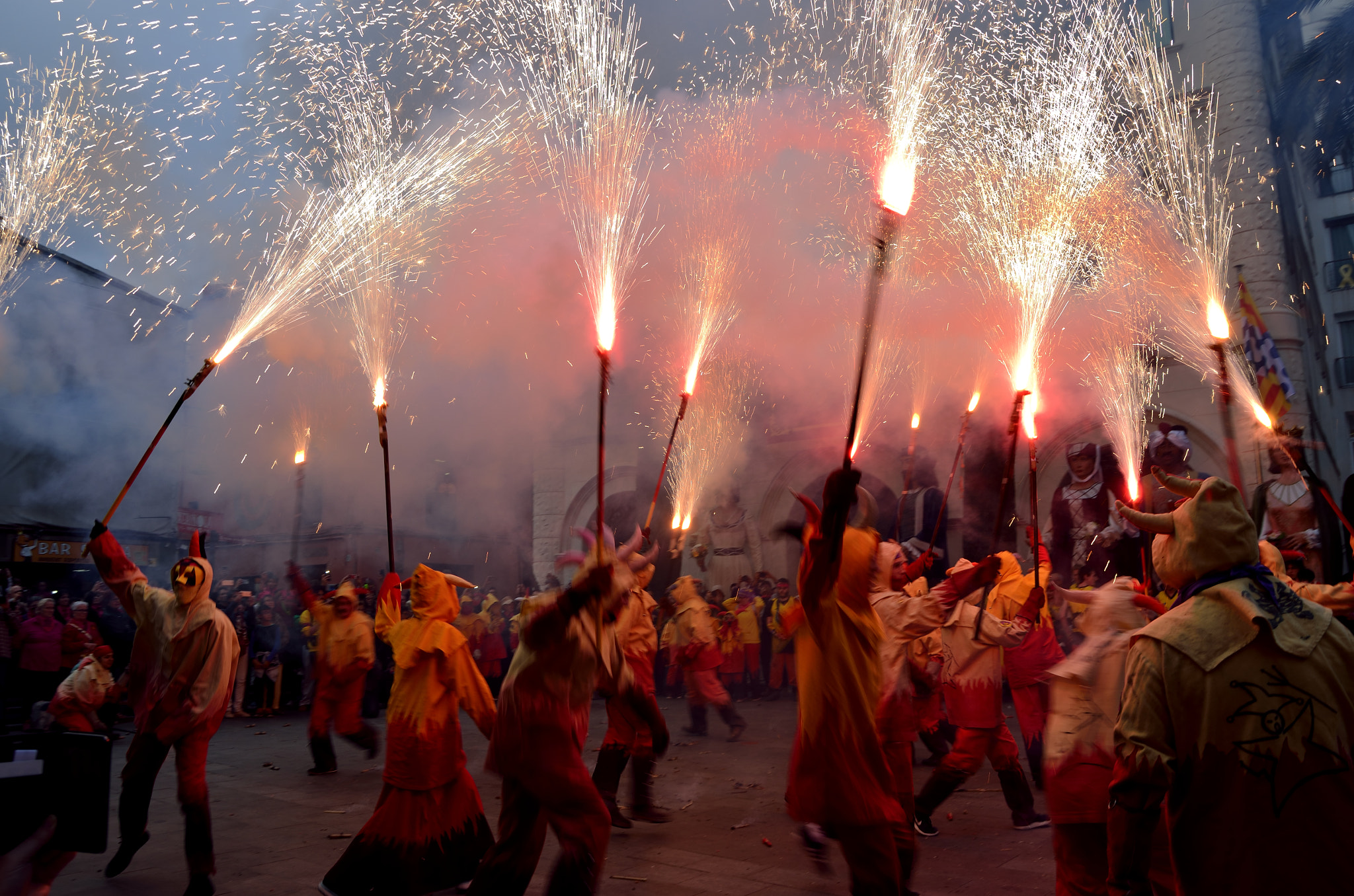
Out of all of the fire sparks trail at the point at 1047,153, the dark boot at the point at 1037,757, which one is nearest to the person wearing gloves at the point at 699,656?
the dark boot at the point at 1037,757

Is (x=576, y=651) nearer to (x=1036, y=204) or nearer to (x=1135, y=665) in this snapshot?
(x=1135, y=665)

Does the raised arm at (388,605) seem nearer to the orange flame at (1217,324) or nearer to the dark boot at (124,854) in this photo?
the dark boot at (124,854)

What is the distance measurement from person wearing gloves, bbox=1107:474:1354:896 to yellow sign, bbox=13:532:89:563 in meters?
15.8

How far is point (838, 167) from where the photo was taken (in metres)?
12.5

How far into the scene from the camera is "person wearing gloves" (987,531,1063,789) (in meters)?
5.98

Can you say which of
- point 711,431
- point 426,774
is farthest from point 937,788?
point 711,431

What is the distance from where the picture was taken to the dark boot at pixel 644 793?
199 inches

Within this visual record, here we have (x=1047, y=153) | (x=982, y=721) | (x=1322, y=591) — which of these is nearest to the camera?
(x=1322, y=591)

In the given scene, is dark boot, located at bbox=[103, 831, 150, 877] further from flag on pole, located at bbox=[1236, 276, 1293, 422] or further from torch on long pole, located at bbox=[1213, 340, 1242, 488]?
flag on pole, located at bbox=[1236, 276, 1293, 422]

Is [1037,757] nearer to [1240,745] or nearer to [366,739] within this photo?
[1240,745]

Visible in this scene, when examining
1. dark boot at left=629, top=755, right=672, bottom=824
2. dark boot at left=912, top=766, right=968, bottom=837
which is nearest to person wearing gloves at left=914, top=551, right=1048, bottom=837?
dark boot at left=912, top=766, right=968, bottom=837

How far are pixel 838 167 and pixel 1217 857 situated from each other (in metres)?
11.5

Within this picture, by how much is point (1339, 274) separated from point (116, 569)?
22.6 metres

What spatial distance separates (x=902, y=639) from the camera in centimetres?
453
